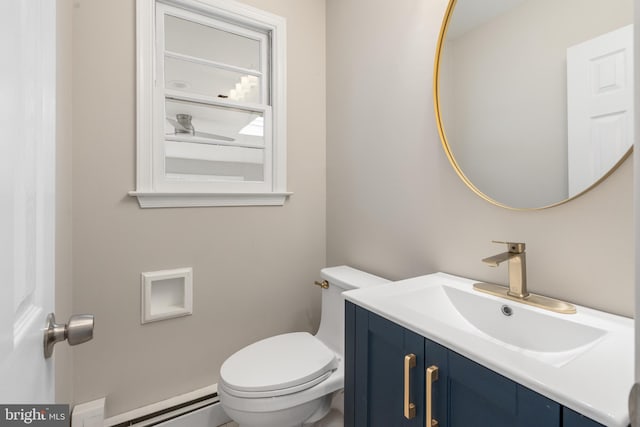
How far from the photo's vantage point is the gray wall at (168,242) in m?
1.25

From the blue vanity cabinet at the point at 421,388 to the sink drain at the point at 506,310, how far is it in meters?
0.34

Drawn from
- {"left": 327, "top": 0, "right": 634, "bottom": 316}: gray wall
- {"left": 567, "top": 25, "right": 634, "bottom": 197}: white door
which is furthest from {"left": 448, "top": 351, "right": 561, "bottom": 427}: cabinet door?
{"left": 567, "top": 25, "right": 634, "bottom": 197}: white door

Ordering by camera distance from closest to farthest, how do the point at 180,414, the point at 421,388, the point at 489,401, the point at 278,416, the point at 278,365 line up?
the point at 489,401 < the point at 421,388 < the point at 278,416 < the point at 278,365 < the point at 180,414

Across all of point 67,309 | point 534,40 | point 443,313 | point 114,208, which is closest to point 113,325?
point 67,309

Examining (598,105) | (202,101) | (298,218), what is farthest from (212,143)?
(598,105)

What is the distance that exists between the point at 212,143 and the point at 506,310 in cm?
138

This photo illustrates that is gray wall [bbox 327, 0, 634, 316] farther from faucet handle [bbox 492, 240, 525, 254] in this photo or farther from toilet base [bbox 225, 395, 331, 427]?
toilet base [bbox 225, 395, 331, 427]

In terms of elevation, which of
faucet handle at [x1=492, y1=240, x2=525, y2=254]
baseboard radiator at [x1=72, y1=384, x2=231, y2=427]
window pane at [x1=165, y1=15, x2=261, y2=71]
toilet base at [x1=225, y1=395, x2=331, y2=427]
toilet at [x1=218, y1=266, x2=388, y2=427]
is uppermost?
window pane at [x1=165, y1=15, x2=261, y2=71]

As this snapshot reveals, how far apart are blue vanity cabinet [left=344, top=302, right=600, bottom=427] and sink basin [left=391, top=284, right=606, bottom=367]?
104 millimetres

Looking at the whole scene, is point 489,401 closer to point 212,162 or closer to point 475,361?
point 475,361

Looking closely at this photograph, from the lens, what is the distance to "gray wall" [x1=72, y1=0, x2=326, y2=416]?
4.09 ft

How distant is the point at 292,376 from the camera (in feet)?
3.68

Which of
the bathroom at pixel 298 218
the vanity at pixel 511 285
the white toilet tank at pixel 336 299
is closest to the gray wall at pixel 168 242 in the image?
the bathroom at pixel 298 218

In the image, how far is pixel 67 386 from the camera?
1106mm
